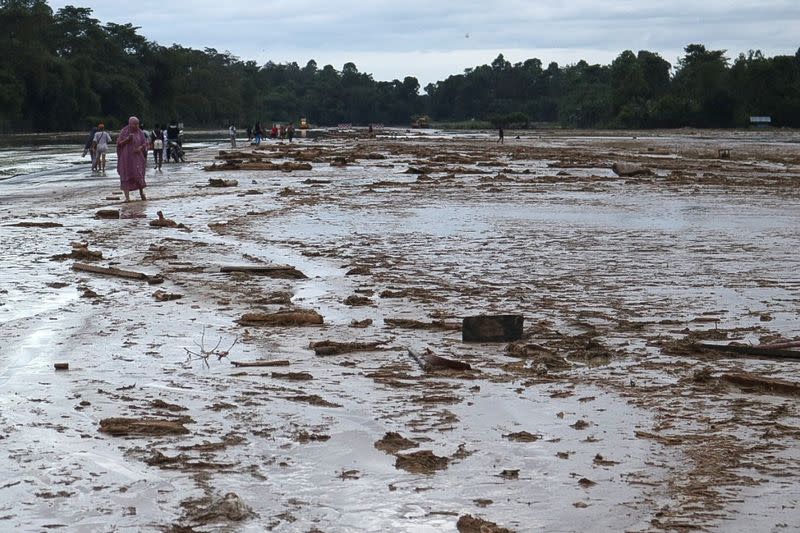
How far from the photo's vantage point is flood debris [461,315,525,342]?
349 inches

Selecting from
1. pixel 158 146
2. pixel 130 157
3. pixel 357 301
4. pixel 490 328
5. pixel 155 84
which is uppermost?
pixel 155 84

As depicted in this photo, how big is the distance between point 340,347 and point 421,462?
2.91 m

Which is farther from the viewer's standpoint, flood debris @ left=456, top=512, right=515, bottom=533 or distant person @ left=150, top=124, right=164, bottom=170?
distant person @ left=150, top=124, right=164, bottom=170

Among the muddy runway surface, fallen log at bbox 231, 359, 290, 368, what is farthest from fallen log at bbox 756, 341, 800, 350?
fallen log at bbox 231, 359, 290, 368

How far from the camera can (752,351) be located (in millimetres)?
8250

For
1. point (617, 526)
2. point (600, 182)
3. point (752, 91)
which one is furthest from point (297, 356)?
point (752, 91)

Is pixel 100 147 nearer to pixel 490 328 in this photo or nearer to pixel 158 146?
pixel 158 146

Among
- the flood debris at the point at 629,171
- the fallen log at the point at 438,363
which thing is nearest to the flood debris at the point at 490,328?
the fallen log at the point at 438,363

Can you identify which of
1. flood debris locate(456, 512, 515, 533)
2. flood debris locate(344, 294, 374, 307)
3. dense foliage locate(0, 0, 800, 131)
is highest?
dense foliage locate(0, 0, 800, 131)

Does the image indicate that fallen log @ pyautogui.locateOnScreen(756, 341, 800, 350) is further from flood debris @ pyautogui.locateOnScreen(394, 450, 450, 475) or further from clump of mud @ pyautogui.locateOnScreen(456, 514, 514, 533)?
clump of mud @ pyautogui.locateOnScreen(456, 514, 514, 533)

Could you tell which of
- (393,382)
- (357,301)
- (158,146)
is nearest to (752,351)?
(393,382)

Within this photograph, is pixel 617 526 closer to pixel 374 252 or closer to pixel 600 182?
pixel 374 252

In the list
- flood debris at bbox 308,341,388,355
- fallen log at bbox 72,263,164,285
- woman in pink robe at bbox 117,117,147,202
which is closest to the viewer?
flood debris at bbox 308,341,388,355

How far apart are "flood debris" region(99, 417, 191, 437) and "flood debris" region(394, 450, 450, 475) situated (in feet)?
4.18
